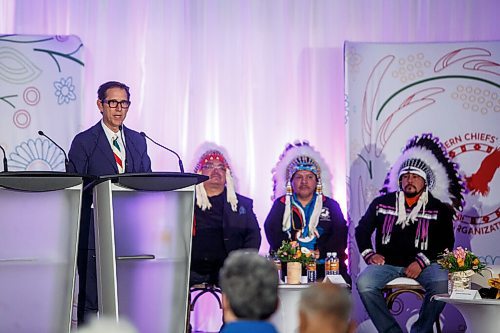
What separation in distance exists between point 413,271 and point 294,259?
44.8 inches

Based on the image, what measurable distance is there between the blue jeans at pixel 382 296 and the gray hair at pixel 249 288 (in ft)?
15.8

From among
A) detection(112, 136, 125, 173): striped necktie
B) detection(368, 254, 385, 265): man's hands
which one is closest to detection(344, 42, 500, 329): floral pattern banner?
detection(368, 254, 385, 265): man's hands

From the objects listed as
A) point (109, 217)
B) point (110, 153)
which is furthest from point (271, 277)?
point (110, 153)

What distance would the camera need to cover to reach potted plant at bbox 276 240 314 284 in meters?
6.09

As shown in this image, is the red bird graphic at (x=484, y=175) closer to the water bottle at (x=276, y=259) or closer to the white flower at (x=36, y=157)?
the water bottle at (x=276, y=259)

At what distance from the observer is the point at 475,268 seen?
220 inches

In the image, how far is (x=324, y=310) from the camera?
73.9 inches

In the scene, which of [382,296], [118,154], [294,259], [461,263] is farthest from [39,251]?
[382,296]

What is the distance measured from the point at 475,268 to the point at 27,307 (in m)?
2.85

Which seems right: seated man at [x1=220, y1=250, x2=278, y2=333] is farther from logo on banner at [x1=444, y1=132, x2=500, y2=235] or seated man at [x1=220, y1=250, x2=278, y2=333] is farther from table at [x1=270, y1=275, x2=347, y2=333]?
logo on banner at [x1=444, y1=132, x2=500, y2=235]

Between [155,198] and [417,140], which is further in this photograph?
[417,140]

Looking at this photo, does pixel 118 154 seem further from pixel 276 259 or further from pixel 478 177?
pixel 478 177

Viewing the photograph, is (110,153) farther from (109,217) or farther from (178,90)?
(109,217)

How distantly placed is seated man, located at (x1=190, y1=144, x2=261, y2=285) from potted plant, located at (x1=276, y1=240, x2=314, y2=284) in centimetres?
81
